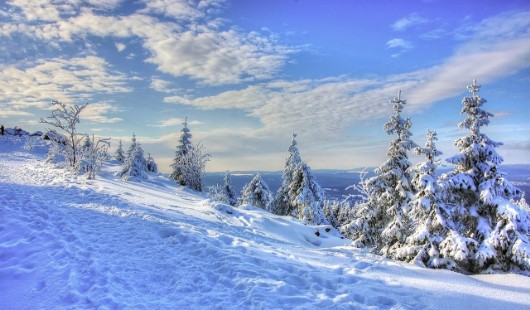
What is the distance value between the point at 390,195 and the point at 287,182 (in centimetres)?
2144

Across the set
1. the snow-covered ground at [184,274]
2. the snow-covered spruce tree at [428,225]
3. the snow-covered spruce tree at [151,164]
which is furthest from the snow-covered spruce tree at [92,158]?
the snow-covered spruce tree at [151,164]

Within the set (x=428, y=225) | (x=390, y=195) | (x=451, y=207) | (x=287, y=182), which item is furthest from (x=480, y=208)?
(x=287, y=182)

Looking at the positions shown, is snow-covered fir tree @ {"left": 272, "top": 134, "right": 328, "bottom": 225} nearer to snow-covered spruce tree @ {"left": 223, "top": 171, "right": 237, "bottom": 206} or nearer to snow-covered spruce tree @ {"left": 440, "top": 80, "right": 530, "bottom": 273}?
snow-covered spruce tree @ {"left": 223, "top": 171, "right": 237, "bottom": 206}

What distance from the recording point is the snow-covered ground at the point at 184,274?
603 centimetres

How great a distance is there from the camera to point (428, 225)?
1167cm

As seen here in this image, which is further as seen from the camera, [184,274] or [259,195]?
[259,195]

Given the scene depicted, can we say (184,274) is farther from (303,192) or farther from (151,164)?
(151,164)

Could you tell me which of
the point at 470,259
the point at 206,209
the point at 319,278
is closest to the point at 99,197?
the point at 206,209

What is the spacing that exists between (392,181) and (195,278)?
1207 centimetres

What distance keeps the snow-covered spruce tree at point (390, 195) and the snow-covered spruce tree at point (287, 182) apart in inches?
692

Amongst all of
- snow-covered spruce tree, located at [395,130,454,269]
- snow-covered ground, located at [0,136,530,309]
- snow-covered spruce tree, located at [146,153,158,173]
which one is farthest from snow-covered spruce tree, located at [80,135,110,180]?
snow-covered spruce tree, located at [146,153,158,173]

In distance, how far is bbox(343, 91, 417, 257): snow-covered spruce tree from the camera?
15.2 m

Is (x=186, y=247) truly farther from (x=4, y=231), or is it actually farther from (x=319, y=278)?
(x=4, y=231)

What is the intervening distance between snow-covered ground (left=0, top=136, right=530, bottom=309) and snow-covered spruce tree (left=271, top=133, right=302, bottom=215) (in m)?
24.1
